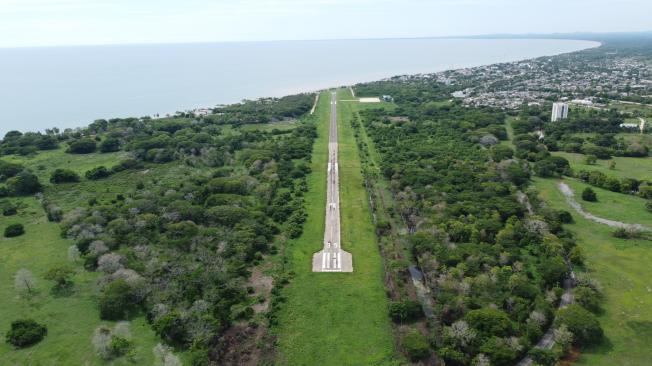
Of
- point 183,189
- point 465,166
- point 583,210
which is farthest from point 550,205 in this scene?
point 183,189

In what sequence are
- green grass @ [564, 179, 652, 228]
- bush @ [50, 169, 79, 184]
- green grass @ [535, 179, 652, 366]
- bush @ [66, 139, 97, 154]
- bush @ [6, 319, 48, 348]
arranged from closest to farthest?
green grass @ [535, 179, 652, 366], bush @ [6, 319, 48, 348], green grass @ [564, 179, 652, 228], bush @ [50, 169, 79, 184], bush @ [66, 139, 97, 154]

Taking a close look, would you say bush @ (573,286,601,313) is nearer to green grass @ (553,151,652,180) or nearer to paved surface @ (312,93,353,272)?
paved surface @ (312,93,353,272)

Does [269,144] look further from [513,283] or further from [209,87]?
[209,87]

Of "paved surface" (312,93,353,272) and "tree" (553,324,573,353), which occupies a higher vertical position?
"paved surface" (312,93,353,272)

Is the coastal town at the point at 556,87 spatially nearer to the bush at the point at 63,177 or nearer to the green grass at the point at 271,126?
the green grass at the point at 271,126

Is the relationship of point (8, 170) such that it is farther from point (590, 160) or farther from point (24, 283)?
point (590, 160)

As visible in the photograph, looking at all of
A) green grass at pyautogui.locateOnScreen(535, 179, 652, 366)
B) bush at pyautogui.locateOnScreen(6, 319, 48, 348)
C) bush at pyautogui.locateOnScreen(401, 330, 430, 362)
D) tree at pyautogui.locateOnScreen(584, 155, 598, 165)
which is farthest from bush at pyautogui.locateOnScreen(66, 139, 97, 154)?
tree at pyautogui.locateOnScreen(584, 155, 598, 165)

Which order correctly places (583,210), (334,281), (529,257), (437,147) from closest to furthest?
1. (334,281)
2. (529,257)
3. (583,210)
4. (437,147)

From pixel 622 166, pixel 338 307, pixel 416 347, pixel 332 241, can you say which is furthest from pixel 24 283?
pixel 622 166
